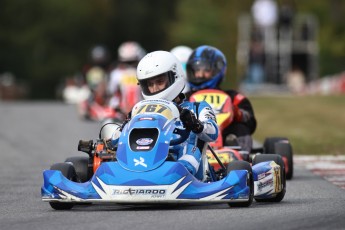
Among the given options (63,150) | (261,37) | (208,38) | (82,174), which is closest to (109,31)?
(208,38)

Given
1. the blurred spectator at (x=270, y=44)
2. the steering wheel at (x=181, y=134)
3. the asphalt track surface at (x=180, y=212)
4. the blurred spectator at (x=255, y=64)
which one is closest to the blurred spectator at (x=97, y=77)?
the blurred spectator at (x=255, y=64)

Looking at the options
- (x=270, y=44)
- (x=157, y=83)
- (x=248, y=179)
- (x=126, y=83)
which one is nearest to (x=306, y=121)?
(x=126, y=83)

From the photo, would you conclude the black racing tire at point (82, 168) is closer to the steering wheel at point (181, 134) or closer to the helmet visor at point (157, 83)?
the helmet visor at point (157, 83)

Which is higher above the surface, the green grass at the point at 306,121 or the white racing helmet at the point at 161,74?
the white racing helmet at the point at 161,74

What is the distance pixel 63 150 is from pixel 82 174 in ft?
28.4

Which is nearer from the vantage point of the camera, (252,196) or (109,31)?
(252,196)

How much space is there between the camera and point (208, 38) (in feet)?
244

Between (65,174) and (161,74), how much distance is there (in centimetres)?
122

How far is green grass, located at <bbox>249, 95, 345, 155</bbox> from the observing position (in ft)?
71.3

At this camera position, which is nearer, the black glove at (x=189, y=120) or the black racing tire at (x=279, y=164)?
the black glove at (x=189, y=120)

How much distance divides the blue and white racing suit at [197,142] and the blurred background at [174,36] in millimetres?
33392

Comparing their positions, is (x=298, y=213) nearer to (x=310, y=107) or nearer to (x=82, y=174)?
(x=82, y=174)

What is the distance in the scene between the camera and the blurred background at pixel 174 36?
50656 mm

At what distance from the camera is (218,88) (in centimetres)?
1573
